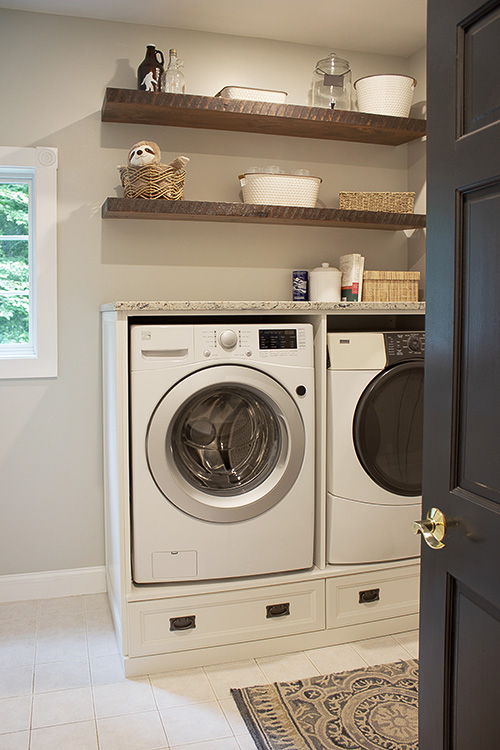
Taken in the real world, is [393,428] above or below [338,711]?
above

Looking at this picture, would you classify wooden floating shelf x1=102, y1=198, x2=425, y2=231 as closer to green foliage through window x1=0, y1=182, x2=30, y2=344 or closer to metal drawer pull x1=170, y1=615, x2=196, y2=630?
green foliage through window x1=0, y1=182, x2=30, y2=344

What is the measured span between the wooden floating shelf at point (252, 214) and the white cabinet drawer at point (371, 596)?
1529 mm

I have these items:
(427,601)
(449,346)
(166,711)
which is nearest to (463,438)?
(449,346)

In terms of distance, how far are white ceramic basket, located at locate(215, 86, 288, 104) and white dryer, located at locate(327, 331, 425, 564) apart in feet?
3.76

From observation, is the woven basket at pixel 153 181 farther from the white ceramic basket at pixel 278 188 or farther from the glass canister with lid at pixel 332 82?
the glass canister with lid at pixel 332 82

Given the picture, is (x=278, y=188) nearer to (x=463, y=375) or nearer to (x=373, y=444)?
(x=373, y=444)

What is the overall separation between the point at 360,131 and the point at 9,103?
1.56 meters

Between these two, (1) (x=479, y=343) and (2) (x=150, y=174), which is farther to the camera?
(2) (x=150, y=174)

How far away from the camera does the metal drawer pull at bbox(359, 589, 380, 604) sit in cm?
257

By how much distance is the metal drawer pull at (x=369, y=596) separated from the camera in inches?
101

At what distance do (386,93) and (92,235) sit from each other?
1.48m

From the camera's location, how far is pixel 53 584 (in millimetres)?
2957

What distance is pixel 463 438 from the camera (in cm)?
110

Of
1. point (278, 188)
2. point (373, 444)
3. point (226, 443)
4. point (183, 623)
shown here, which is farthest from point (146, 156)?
point (183, 623)
